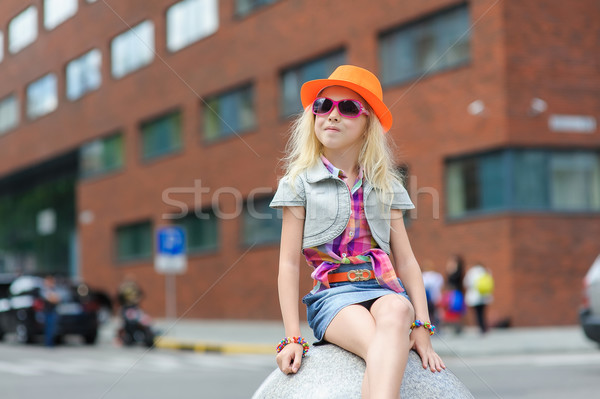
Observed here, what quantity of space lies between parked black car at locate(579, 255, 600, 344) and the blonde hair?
23.1 ft

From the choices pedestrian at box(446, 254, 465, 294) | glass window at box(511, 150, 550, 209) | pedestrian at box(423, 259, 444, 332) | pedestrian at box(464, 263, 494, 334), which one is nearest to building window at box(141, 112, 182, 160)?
glass window at box(511, 150, 550, 209)

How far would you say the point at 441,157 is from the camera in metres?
20.2

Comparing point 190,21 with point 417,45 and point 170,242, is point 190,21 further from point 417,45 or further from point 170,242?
point 170,242

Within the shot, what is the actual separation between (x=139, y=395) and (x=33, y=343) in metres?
12.1

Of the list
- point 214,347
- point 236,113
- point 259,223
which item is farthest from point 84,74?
point 214,347

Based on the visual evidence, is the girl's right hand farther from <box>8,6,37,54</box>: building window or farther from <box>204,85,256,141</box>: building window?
→ <box>8,6,37,54</box>: building window

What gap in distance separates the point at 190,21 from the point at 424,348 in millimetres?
26802

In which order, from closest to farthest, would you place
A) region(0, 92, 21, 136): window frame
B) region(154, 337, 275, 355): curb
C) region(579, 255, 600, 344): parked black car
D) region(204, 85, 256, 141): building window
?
region(579, 255, 600, 344): parked black car < region(154, 337, 275, 355): curb < region(204, 85, 256, 141): building window < region(0, 92, 21, 136): window frame

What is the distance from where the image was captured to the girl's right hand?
10.5ft

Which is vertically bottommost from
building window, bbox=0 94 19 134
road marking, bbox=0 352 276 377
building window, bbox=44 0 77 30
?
road marking, bbox=0 352 276 377

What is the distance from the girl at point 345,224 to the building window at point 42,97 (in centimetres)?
3569

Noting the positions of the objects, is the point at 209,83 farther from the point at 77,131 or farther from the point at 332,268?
the point at 332,268

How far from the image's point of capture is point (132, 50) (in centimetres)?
3186

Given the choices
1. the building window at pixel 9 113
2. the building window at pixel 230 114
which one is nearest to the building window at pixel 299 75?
the building window at pixel 230 114
